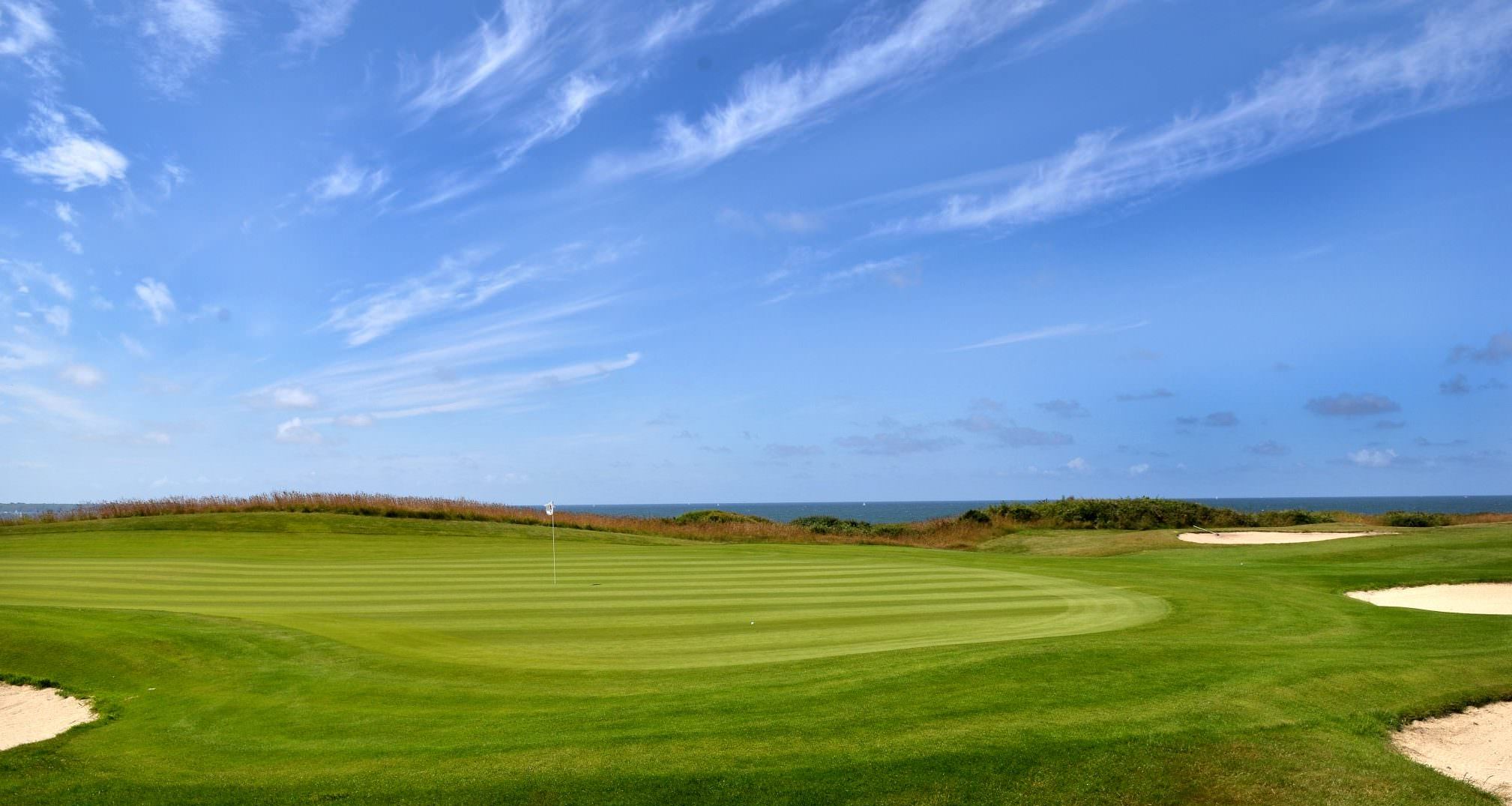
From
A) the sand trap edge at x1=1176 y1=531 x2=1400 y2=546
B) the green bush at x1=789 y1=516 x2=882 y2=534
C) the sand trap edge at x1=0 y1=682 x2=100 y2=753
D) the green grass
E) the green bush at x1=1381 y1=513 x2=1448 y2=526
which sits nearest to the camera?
the green grass

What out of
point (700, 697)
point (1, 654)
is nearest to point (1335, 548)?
point (700, 697)

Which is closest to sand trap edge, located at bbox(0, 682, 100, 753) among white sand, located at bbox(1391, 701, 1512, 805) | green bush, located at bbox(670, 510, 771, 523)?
white sand, located at bbox(1391, 701, 1512, 805)

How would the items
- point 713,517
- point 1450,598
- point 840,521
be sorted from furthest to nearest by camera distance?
point 840,521 < point 713,517 < point 1450,598

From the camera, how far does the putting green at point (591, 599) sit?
12507mm

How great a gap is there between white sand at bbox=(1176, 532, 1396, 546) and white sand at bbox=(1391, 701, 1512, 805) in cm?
2477

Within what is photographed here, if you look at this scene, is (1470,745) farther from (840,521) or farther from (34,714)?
(840,521)

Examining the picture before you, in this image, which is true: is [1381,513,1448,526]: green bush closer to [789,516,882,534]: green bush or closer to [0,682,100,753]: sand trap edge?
[789,516,882,534]: green bush

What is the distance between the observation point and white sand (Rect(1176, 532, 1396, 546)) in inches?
1303

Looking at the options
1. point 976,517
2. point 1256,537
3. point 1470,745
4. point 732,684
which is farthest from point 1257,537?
point 732,684

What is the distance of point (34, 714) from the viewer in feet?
33.7

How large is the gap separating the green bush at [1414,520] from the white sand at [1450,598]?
2268 centimetres

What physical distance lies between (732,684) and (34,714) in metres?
7.94

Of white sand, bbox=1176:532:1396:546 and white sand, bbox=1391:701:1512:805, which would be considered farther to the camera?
white sand, bbox=1176:532:1396:546

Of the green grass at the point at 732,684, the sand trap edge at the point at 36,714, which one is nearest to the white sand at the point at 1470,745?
the green grass at the point at 732,684
